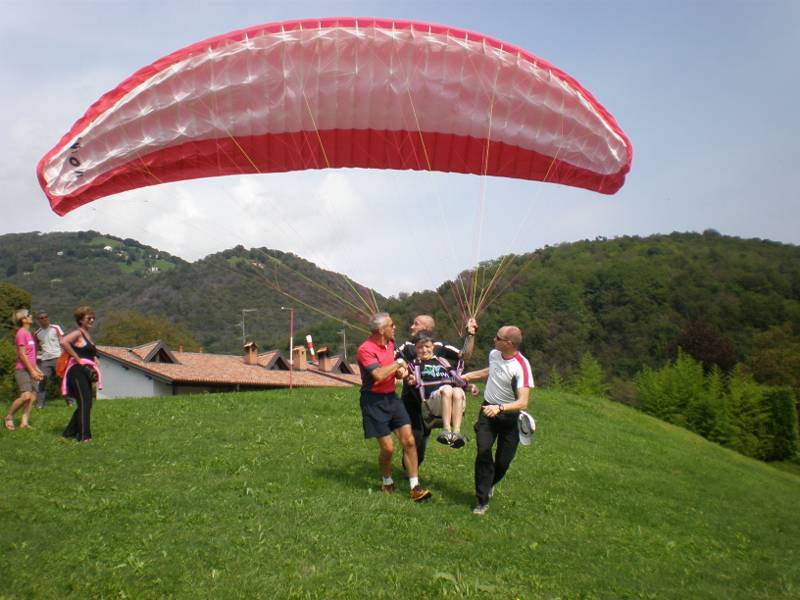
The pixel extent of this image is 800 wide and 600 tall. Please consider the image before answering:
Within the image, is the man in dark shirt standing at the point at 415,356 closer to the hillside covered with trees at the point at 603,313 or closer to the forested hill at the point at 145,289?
the hillside covered with trees at the point at 603,313

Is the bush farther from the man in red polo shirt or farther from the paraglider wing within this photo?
the man in red polo shirt

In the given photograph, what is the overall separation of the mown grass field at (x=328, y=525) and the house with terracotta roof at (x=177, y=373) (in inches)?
925

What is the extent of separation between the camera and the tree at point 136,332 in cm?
6669

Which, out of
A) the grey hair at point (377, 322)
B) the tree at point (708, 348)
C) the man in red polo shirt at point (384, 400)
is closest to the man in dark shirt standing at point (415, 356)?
the man in red polo shirt at point (384, 400)

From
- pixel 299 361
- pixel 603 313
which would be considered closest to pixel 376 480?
pixel 299 361

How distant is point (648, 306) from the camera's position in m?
89.0

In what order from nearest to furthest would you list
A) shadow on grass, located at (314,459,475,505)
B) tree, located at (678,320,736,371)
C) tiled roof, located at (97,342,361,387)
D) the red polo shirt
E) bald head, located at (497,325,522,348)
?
bald head, located at (497,325,522,348), the red polo shirt, shadow on grass, located at (314,459,475,505), tiled roof, located at (97,342,361,387), tree, located at (678,320,736,371)

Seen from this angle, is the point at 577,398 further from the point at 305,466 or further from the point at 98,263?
the point at 98,263

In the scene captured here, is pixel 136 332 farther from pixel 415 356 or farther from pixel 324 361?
pixel 415 356

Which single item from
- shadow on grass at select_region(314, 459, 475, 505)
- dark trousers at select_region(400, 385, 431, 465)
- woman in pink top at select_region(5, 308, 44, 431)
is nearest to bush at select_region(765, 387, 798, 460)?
shadow on grass at select_region(314, 459, 475, 505)

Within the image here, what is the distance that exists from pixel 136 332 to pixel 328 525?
65.3 meters

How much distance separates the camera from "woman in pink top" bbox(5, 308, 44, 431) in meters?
10.2

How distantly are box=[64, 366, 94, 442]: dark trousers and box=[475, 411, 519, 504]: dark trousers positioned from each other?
5317 millimetres

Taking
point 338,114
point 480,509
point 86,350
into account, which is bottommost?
point 480,509
